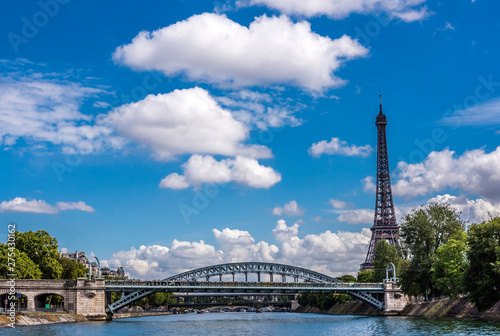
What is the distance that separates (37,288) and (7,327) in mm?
21524

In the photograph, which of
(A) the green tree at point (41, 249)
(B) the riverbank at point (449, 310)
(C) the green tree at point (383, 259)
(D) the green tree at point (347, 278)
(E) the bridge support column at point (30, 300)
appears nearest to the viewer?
(B) the riverbank at point (449, 310)

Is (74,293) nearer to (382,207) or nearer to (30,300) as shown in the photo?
(30,300)

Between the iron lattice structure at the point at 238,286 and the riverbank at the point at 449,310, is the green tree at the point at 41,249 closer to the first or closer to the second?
the iron lattice structure at the point at 238,286

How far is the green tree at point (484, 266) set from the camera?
54.3m

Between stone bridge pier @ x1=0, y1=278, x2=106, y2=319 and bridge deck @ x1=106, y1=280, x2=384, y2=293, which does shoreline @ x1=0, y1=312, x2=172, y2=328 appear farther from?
bridge deck @ x1=106, y1=280, x2=384, y2=293

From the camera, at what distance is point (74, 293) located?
86250 mm

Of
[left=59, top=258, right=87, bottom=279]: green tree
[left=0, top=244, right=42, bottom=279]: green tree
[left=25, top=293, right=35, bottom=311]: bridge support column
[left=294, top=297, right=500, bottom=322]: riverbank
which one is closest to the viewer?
[left=294, top=297, right=500, bottom=322]: riverbank

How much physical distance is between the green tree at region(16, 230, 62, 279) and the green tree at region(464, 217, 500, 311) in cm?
6455

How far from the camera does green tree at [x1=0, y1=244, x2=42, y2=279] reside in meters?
83.2

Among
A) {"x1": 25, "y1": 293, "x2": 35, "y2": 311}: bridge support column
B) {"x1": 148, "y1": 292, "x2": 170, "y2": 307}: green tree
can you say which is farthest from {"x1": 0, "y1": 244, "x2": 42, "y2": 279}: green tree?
{"x1": 148, "y1": 292, "x2": 170, "y2": 307}: green tree

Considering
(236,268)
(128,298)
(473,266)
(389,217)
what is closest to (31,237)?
(128,298)

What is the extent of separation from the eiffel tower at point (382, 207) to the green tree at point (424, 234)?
68.7 metres

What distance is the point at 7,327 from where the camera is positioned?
61.7 metres

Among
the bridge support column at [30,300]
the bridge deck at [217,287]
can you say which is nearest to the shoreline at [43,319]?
the bridge support column at [30,300]
